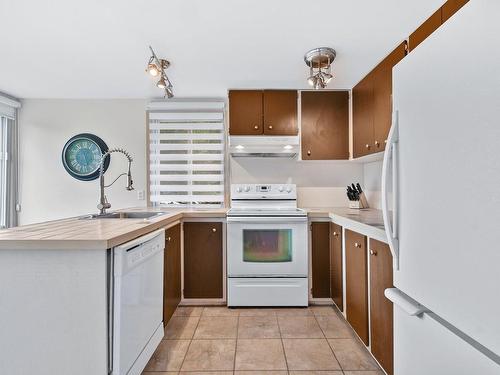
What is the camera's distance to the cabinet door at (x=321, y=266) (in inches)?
100

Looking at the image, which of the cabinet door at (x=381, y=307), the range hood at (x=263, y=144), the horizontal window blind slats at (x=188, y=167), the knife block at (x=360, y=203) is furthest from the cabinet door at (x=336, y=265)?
the horizontal window blind slats at (x=188, y=167)

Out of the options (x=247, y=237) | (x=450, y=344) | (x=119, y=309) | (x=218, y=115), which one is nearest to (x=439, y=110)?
(x=450, y=344)

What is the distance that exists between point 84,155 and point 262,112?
2133 millimetres

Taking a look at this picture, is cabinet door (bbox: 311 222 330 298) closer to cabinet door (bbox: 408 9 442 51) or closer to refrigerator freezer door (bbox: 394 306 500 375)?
refrigerator freezer door (bbox: 394 306 500 375)

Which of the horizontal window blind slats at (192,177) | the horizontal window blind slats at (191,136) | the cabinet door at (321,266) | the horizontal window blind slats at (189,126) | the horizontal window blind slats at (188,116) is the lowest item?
the cabinet door at (321,266)

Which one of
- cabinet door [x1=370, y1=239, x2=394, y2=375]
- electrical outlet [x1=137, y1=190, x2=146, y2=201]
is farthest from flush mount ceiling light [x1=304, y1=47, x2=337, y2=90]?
electrical outlet [x1=137, y1=190, x2=146, y2=201]

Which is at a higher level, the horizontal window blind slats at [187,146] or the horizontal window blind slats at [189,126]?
the horizontal window blind slats at [189,126]

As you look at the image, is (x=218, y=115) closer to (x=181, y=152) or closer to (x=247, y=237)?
(x=181, y=152)

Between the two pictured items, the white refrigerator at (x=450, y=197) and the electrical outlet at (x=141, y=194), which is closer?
the white refrigerator at (x=450, y=197)

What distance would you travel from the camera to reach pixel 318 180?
3117mm

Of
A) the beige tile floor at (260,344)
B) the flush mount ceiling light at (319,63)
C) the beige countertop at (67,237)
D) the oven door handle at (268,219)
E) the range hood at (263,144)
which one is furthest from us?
the range hood at (263,144)

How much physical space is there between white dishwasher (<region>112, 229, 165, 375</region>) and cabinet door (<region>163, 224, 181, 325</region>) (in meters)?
0.22

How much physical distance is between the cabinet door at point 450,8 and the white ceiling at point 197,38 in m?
0.05

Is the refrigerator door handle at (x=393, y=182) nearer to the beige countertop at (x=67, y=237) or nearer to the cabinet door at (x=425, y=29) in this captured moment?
the cabinet door at (x=425, y=29)
